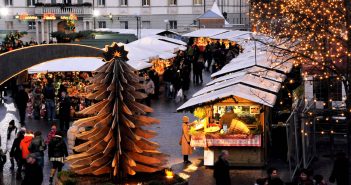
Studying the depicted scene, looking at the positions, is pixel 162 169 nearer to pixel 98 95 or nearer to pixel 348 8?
pixel 98 95

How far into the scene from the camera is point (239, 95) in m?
22.6

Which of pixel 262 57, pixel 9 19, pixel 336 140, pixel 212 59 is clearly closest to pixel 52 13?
pixel 9 19

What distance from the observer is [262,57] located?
3266cm

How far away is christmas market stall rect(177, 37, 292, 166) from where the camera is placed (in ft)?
74.3

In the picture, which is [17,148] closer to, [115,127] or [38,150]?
[38,150]

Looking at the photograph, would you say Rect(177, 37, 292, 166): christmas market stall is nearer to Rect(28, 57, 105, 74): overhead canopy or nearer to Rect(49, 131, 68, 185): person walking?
Rect(49, 131, 68, 185): person walking

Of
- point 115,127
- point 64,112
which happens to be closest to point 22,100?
point 64,112

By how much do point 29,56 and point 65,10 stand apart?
6572 centimetres

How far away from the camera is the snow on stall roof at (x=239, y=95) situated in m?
22.6

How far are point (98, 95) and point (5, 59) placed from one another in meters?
2.55

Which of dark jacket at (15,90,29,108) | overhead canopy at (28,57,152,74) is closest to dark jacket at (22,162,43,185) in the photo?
dark jacket at (15,90,29,108)

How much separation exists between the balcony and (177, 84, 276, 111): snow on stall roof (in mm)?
59141

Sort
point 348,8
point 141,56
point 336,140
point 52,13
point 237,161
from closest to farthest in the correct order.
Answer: point 348,8 < point 237,161 < point 336,140 < point 141,56 < point 52,13

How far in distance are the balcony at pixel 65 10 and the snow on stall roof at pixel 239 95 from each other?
59.1 metres
